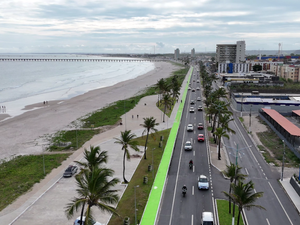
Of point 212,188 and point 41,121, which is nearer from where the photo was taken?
point 212,188

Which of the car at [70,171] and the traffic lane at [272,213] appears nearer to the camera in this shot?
→ the traffic lane at [272,213]

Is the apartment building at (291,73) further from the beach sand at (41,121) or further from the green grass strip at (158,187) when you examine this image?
the green grass strip at (158,187)

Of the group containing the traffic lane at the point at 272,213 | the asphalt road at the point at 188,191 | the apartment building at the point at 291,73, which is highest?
the apartment building at the point at 291,73

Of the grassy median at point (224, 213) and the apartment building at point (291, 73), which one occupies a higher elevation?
the apartment building at point (291, 73)

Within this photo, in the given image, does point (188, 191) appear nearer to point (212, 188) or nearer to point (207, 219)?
point (212, 188)

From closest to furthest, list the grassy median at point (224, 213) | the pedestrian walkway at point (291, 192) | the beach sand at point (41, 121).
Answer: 1. the grassy median at point (224, 213)
2. the pedestrian walkway at point (291, 192)
3. the beach sand at point (41, 121)

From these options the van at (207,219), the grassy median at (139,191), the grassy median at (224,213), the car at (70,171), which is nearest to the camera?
the van at (207,219)

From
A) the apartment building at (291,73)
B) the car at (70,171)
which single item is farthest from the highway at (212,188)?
the apartment building at (291,73)

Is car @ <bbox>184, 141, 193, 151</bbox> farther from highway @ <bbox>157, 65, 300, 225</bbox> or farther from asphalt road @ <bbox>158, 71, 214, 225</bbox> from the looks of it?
highway @ <bbox>157, 65, 300, 225</bbox>

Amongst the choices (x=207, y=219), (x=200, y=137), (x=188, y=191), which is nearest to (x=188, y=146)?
(x=200, y=137)
